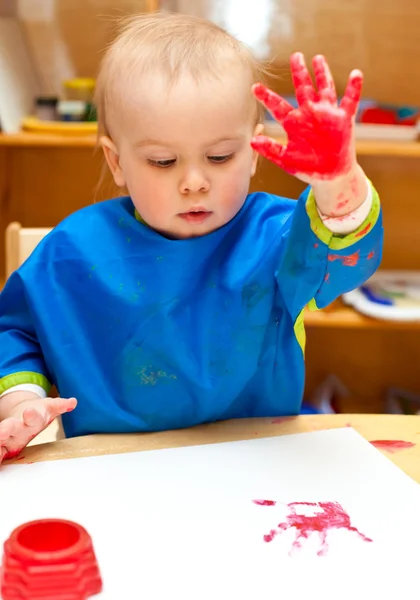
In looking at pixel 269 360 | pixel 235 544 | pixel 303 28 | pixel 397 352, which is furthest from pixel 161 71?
pixel 397 352

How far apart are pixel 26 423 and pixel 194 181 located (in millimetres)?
293

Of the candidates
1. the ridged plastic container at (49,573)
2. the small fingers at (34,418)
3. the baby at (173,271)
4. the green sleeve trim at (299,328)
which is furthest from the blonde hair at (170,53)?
the ridged plastic container at (49,573)

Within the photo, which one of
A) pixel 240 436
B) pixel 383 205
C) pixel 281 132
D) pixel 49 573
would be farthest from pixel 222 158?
pixel 383 205

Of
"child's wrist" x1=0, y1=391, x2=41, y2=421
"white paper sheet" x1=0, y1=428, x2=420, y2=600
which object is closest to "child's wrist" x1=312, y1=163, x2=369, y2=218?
"white paper sheet" x1=0, y1=428, x2=420, y2=600

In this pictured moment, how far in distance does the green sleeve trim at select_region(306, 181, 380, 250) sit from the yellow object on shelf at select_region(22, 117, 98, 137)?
50.6 inches

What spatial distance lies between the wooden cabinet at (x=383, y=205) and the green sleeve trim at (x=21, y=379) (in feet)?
4.72

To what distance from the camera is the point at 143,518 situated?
64 cm

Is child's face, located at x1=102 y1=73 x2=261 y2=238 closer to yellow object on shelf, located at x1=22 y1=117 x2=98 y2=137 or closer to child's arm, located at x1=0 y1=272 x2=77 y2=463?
child's arm, located at x1=0 y1=272 x2=77 y2=463

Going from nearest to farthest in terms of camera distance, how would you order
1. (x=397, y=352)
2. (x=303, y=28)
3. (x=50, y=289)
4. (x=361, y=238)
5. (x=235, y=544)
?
(x=235, y=544) → (x=361, y=238) → (x=50, y=289) → (x=303, y=28) → (x=397, y=352)

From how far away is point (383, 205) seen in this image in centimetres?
233

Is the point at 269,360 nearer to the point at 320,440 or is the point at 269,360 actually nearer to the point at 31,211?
the point at 320,440

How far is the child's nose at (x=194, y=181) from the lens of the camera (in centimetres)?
79

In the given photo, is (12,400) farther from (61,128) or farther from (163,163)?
(61,128)

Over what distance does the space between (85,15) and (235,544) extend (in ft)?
6.31
